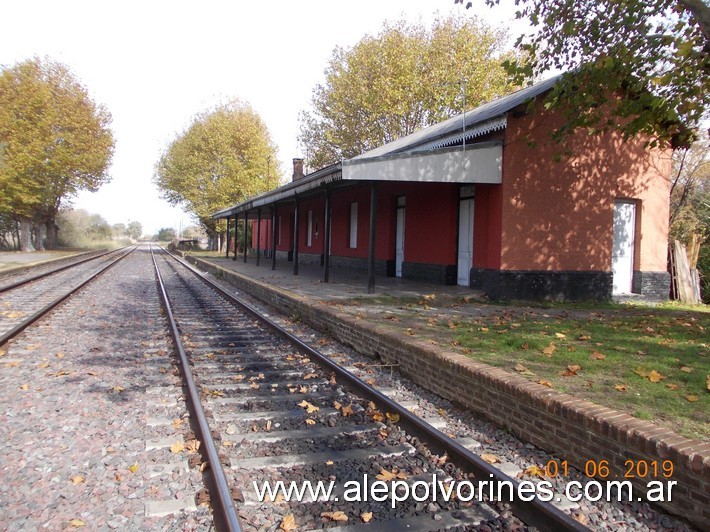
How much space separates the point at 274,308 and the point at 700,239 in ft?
40.7

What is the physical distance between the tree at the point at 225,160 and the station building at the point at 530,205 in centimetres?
2659

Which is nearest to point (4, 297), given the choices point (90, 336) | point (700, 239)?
point (90, 336)

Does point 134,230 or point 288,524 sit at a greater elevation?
point 134,230

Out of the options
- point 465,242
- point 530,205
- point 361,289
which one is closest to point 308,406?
point 361,289

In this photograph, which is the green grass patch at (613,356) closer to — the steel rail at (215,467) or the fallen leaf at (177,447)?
the steel rail at (215,467)

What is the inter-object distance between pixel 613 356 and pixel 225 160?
37204 millimetres

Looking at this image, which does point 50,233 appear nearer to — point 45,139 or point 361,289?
point 45,139

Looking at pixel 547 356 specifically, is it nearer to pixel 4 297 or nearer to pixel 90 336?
pixel 90 336

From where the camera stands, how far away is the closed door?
1591cm

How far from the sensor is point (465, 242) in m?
12.8

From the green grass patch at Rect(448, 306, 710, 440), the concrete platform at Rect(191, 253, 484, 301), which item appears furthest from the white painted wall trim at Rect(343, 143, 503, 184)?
the green grass patch at Rect(448, 306, 710, 440)

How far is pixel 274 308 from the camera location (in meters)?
11.8

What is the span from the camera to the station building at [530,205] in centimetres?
1083

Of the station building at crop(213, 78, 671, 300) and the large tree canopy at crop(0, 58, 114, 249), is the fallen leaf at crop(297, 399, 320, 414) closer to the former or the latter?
the station building at crop(213, 78, 671, 300)
